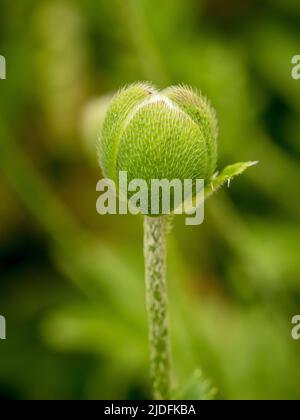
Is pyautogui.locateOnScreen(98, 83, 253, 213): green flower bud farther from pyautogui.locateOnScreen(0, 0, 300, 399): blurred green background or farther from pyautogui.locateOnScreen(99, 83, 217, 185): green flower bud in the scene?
pyautogui.locateOnScreen(0, 0, 300, 399): blurred green background

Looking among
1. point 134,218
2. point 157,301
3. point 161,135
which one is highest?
point 134,218

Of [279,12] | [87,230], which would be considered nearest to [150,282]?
[87,230]

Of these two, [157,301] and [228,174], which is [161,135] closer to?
[228,174]

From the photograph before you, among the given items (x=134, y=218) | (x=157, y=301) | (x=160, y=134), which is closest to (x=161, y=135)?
(x=160, y=134)

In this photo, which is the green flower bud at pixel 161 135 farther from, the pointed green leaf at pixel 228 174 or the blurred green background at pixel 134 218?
the blurred green background at pixel 134 218

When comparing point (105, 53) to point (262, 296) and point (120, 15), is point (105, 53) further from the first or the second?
point (262, 296)

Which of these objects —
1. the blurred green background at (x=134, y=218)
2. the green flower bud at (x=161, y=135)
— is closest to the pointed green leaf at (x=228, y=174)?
the green flower bud at (x=161, y=135)

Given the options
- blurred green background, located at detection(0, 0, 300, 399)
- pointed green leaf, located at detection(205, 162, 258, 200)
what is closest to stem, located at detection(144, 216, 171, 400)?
pointed green leaf, located at detection(205, 162, 258, 200)
